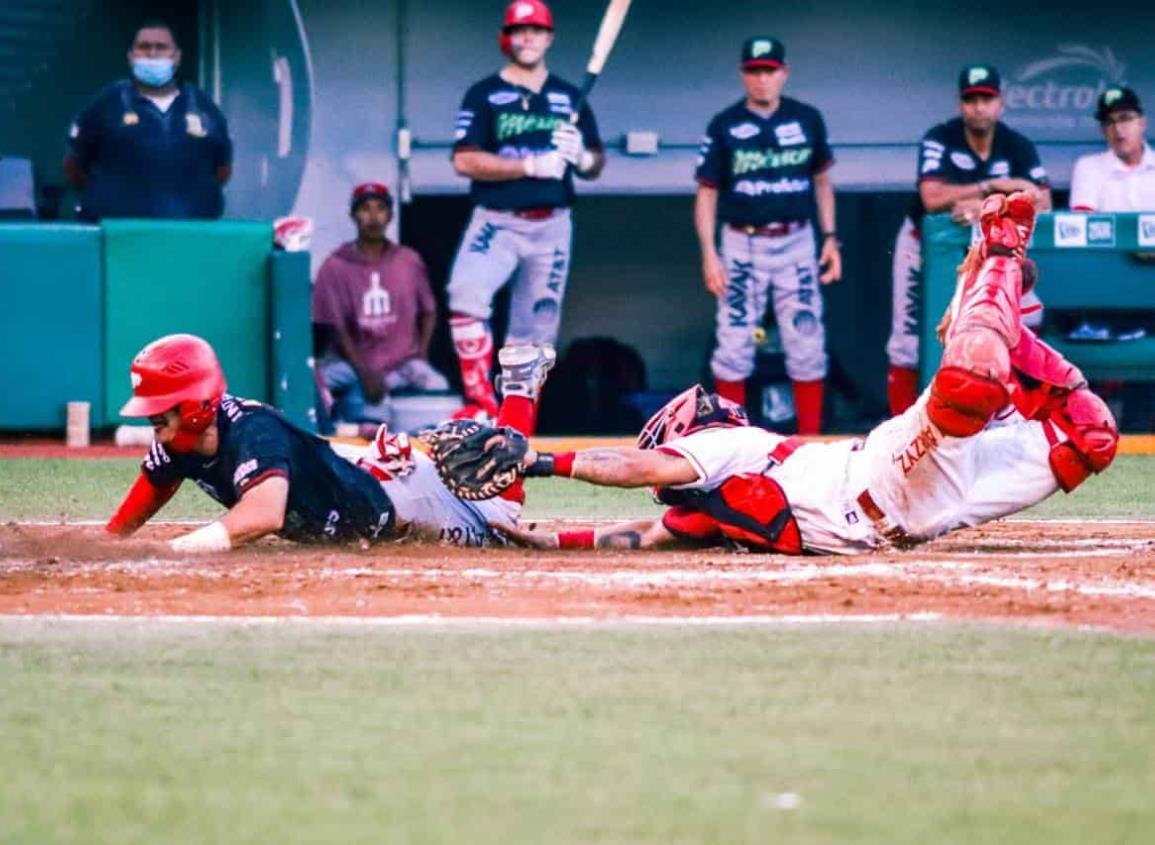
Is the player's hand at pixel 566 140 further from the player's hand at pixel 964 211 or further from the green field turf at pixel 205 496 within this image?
the player's hand at pixel 964 211

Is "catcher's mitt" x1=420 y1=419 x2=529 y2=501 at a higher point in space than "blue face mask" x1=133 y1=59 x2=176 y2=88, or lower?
lower

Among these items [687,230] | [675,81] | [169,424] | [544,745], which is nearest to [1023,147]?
[675,81]

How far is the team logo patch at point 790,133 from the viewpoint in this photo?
38.1ft

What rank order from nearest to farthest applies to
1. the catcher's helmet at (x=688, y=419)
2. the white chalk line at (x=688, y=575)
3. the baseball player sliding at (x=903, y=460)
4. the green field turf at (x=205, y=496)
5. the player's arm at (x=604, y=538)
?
1. the white chalk line at (x=688, y=575)
2. the baseball player sliding at (x=903, y=460)
3. the catcher's helmet at (x=688, y=419)
4. the player's arm at (x=604, y=538)
5. the green field turf at (x=205, y=496)

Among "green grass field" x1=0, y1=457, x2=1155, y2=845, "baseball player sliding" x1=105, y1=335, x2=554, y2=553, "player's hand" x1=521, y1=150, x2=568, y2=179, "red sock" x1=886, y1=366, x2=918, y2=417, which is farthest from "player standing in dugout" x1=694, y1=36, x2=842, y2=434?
"green grass field" x1=0, y1=457, x2=1155, y2=845

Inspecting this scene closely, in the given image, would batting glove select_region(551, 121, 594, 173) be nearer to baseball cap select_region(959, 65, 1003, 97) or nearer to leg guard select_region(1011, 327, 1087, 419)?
baseball cap select_region(959, 65, 1003, 97)

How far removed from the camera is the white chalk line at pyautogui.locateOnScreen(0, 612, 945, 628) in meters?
5.48

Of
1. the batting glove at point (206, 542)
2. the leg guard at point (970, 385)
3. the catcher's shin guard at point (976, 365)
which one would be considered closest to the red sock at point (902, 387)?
the catcher's shin guard at point (976, 365)

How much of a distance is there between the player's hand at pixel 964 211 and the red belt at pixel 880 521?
185 inches

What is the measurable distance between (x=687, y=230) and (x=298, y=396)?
4595 mm

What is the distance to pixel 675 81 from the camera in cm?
1332

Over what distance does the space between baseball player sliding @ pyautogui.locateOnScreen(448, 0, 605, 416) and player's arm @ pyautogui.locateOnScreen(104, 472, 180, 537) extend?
4.69m

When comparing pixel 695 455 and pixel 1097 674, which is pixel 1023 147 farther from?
pixel 1097 674

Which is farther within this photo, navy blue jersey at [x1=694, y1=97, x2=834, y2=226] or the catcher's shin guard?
navy blue jersey at [x1=694, y1=97, x2=834, y2=226]
